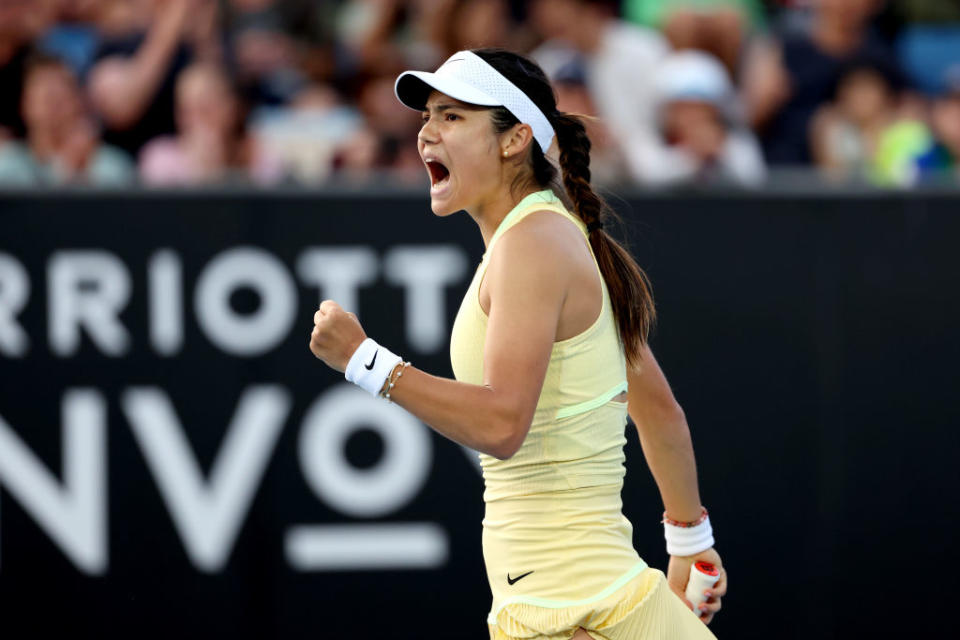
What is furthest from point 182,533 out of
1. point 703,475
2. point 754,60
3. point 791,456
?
point 754,60

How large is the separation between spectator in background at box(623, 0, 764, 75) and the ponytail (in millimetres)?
4112

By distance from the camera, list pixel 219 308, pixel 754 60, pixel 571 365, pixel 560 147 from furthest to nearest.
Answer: pixel 754 60, pixel 219 308, pixel 560 147, pixel 571 365

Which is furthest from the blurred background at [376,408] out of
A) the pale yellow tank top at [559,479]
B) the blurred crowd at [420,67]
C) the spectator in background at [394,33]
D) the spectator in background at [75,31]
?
the pale yellow tank top at [559,479]

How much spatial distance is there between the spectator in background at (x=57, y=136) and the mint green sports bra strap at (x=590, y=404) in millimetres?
3271

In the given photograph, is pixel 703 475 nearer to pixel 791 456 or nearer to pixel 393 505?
pixel 791 456

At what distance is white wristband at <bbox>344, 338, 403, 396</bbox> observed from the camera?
91.1 inches

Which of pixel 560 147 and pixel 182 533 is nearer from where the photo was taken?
pixel 560 147

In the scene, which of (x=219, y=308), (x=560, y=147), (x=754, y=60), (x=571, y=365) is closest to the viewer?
(x=571, y=365)

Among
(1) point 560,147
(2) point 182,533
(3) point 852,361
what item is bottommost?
(2) point 182,533

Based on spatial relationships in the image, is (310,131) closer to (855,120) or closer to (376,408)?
(376,408)

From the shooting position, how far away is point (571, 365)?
249cm

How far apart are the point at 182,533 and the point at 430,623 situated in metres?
0.91

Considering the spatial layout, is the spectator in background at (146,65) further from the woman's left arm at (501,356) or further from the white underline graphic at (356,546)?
the woman's left arm at (501,356)

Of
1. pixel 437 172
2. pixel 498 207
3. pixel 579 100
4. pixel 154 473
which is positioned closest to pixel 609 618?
pixel 498 207
